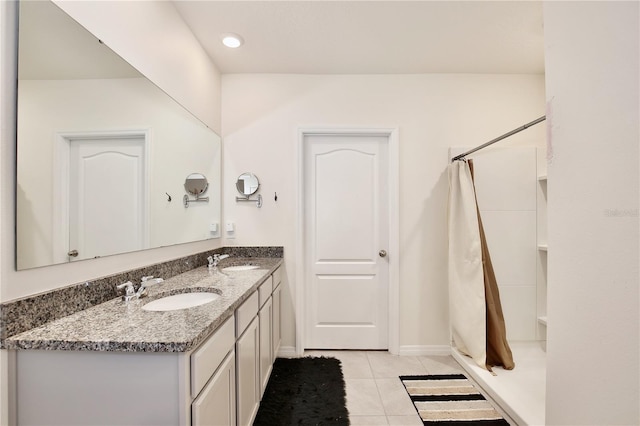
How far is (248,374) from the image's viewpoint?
1523mm

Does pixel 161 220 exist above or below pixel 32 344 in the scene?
above

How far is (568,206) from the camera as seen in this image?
2.45 ft

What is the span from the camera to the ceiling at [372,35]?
5.97 ft

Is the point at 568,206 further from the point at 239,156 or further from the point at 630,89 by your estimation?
the point at 239,156

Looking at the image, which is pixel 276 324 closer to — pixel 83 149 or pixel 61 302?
pixel 61 302

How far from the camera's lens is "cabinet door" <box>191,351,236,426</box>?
3.10 feet

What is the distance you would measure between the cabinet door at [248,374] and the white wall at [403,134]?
0.91 meters

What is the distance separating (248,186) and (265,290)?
1.05 metres

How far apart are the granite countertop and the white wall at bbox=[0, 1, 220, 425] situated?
13 centimetres

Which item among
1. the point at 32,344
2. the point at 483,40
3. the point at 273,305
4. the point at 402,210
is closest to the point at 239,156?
the point at 273,305

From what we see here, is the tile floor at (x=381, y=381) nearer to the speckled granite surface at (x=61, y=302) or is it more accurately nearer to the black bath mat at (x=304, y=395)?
the black bath mat at (x=304, y=395)

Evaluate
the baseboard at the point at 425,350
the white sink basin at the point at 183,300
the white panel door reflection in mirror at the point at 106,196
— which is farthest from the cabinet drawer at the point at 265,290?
the baseboard at the point at 425,350

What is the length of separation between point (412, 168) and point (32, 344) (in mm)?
2602

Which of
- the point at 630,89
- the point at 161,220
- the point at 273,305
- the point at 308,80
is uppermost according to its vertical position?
the point at 308,80
